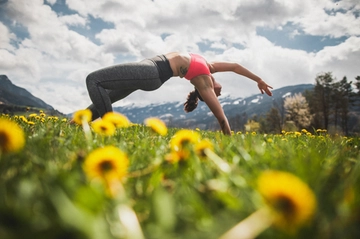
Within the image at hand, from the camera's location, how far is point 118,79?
4.25 m

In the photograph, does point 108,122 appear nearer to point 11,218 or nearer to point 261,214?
point 11,218

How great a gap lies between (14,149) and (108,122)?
778mm

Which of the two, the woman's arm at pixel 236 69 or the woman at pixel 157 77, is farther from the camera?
the woman's arm at pixel 236 69

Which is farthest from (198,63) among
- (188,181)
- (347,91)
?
(347,91)

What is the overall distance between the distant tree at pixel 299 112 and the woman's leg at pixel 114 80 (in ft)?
190

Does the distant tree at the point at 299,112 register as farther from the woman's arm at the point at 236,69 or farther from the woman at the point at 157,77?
the woman at the point at 157,77

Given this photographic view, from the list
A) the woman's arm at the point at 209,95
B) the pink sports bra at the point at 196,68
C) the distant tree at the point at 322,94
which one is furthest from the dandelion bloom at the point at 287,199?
the distant tree at the point at 322,94

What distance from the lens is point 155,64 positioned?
4.80m

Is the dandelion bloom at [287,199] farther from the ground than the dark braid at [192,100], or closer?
closer

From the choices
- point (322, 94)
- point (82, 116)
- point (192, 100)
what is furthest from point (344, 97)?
point (82, 116)

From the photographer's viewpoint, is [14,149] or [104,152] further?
[14,149]

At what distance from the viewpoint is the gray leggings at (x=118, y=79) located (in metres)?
4.12

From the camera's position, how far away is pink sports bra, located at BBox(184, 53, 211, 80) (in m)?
5.35

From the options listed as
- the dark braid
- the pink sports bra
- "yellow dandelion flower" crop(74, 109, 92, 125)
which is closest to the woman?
the pink sports bra
